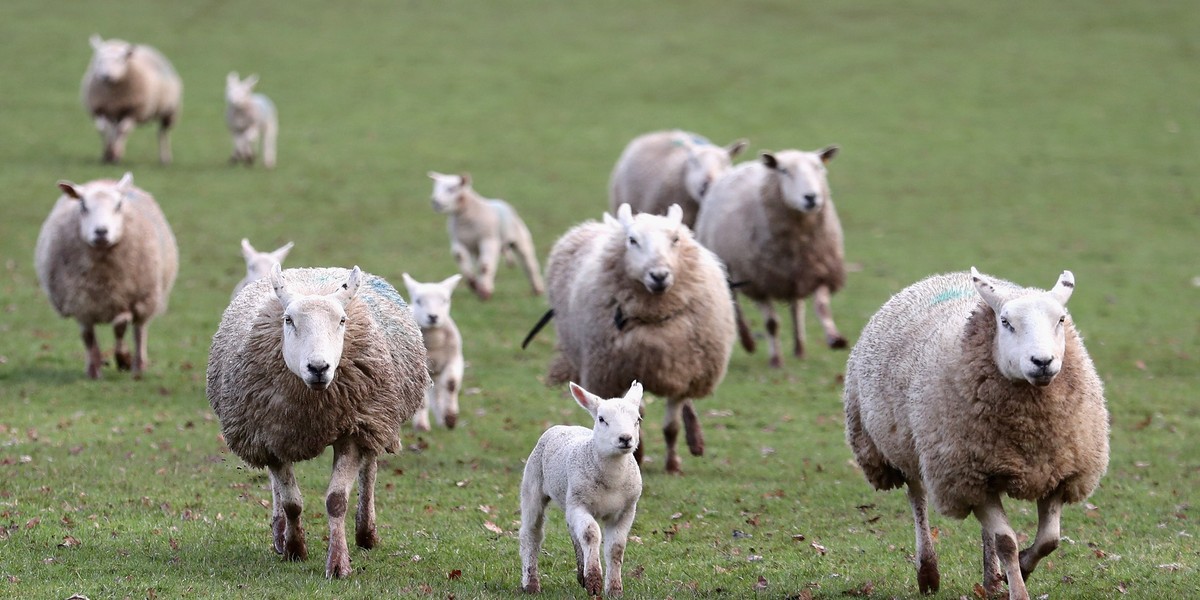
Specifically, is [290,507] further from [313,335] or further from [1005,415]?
[1005,415]

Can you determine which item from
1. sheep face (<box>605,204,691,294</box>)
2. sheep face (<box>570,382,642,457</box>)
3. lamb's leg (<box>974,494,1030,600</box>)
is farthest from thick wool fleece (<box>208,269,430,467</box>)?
lamb's leg (<box>974,494,1030,600</box>)

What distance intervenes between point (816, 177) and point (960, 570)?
6.84m

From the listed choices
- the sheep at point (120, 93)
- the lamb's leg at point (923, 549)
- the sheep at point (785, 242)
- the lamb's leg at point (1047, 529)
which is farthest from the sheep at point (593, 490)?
the sheep at point (120, 93)

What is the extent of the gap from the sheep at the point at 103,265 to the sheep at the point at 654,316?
4866mm

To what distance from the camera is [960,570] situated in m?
8.02

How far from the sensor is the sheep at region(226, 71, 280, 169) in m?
24.5

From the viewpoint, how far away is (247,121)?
2486 cm

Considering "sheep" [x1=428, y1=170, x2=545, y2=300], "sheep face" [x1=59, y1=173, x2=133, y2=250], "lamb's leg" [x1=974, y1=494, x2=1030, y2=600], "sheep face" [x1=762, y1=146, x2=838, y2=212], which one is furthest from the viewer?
"sheep" [x1=428, y1=170, x2=545, y2=300]

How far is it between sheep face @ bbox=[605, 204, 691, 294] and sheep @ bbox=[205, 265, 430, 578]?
2403 mm

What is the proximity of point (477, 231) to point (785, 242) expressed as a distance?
4416 mm

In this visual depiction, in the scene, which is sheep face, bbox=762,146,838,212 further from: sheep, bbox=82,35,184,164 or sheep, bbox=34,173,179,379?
sheep, bbox=82,35,184,164

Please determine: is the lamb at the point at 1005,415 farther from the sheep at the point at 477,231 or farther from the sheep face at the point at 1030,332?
the sheep at the point at 477,231

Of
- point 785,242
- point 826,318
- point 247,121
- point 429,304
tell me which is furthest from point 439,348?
point 247,121

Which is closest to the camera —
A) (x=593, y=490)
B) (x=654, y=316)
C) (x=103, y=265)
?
(x=593, y=490)
